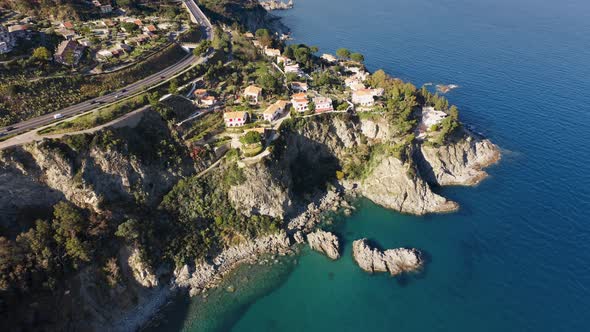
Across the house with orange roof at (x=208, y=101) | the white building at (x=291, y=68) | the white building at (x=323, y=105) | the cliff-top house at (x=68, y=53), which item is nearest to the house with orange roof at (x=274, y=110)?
the white building at (x=323, y=105)

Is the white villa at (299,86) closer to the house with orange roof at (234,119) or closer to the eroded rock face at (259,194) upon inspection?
the house with orange roof at (234,119)

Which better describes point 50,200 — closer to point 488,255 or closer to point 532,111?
point 488,255

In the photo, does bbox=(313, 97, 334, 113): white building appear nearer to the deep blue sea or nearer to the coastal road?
the deep blue sea

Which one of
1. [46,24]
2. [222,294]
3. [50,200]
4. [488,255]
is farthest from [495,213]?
[46,24]

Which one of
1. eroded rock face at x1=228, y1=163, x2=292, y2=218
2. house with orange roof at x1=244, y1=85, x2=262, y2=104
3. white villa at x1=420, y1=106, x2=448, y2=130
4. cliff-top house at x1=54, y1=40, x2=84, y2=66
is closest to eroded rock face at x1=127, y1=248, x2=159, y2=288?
eroded rock face at x1=228, y1=163, x2=292, y2=218

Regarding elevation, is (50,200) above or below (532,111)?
below

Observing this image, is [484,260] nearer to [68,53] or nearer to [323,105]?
[323,105]

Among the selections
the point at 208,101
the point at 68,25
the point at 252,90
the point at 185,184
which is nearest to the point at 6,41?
the point at 68,25
